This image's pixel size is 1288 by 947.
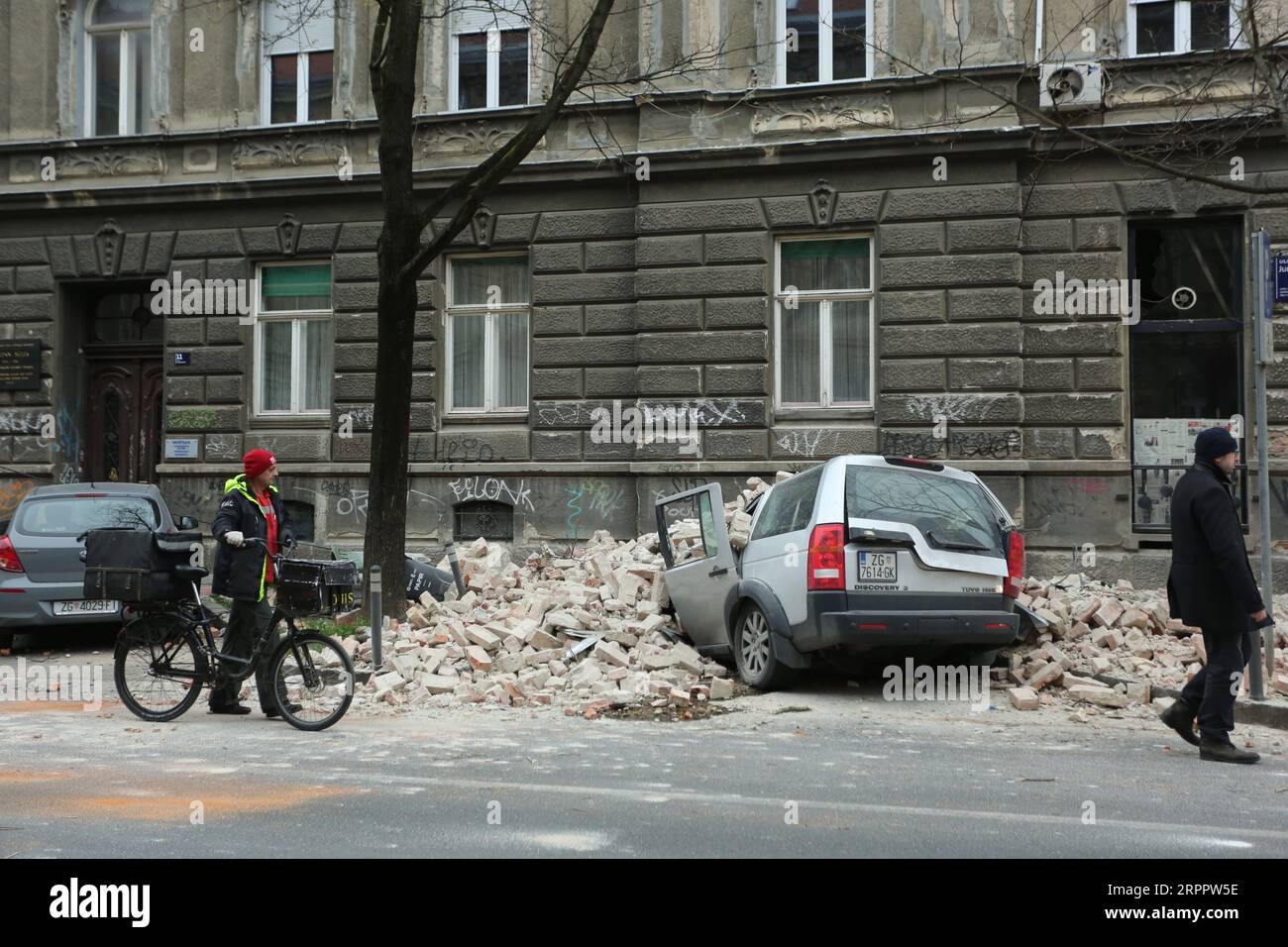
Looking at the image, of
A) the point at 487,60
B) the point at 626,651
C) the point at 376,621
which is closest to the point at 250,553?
the point at 376,621

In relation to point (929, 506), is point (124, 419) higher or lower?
higher

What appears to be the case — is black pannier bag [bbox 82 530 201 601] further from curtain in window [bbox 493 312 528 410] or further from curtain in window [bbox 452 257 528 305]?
curtain in window [bbox 452 257 528 305]

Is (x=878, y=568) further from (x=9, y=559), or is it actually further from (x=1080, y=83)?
(x=1080, y=83)

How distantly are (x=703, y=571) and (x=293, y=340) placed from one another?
1062cm

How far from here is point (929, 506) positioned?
9.60 m

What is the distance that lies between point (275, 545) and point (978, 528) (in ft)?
16.6

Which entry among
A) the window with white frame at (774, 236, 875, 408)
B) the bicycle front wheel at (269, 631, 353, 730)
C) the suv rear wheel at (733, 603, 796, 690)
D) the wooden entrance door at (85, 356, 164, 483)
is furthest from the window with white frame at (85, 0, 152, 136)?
the suv rear wheel at (733, 603, 796, 690)

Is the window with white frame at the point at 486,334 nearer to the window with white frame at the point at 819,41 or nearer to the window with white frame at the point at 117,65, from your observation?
the window with white frame at the point at 819,41

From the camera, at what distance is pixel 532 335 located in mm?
18312

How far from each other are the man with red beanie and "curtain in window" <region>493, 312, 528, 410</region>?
938 centimetres

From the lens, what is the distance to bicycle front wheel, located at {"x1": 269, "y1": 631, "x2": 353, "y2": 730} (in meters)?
8.88

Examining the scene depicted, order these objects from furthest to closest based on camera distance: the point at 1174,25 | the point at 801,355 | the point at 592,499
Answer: the point at 592,499, the point at 801,355, the point at 1174,25
